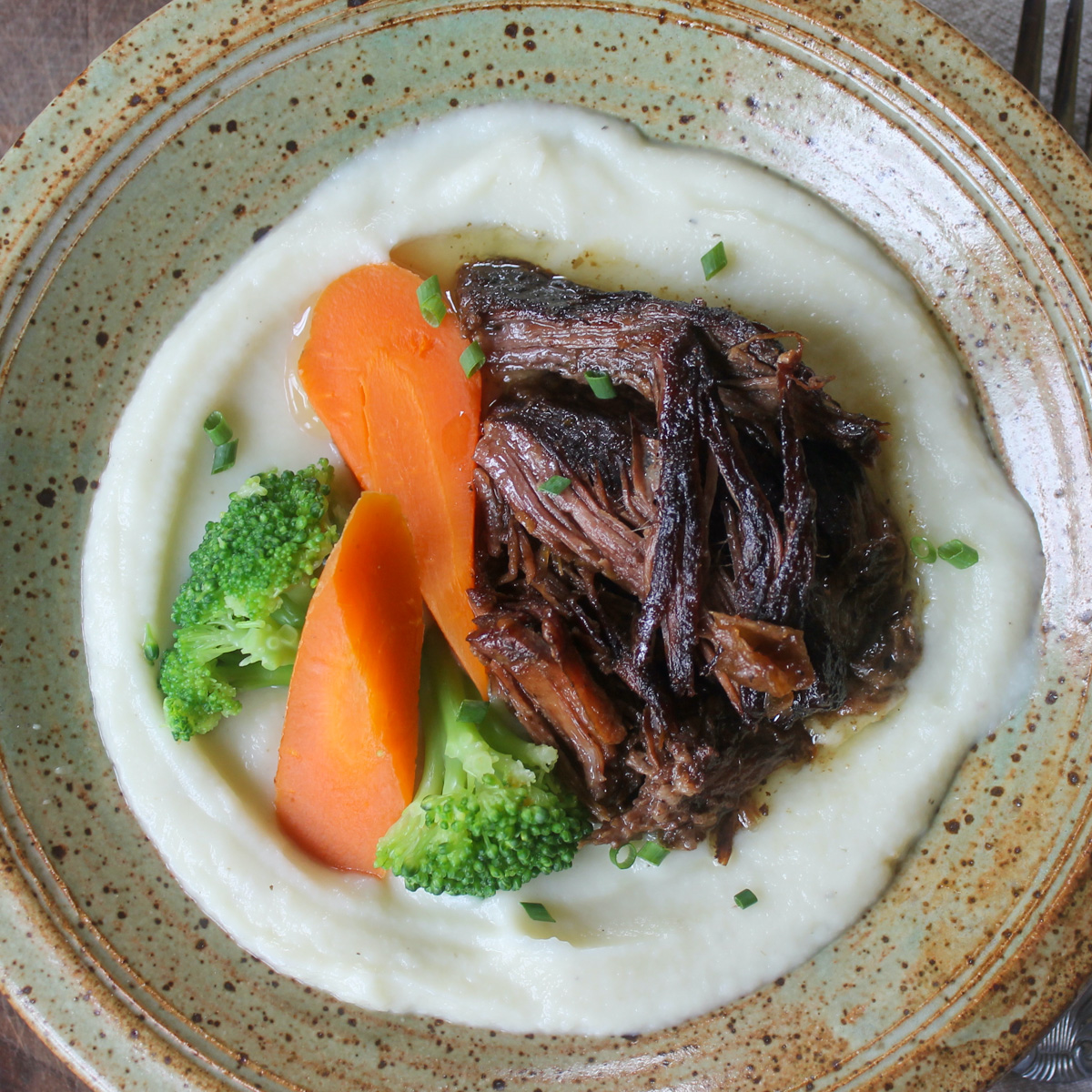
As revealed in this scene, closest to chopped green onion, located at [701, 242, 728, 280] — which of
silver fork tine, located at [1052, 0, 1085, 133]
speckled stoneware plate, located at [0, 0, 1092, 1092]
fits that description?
speckled stoneware plate, located at [0, 0, 1092, 1092]

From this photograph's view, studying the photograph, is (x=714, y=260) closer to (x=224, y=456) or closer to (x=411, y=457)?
(x=411, y=457)

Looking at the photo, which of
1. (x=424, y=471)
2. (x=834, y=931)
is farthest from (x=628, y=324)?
(x=834, y=931)

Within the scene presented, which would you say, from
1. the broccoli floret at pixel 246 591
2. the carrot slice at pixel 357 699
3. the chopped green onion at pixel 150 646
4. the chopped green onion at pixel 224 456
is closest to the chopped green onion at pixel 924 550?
the carrot slice at pixel 357 699

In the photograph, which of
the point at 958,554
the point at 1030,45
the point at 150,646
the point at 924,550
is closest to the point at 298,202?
the point at 150,646

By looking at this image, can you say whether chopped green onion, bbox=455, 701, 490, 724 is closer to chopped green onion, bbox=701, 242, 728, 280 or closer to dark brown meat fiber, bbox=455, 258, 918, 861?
dark brown meat fiber, bbox=455, 258, 918, 861

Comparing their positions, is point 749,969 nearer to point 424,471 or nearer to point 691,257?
point 424,471

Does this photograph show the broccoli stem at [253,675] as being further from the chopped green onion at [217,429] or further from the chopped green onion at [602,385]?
the chopped green onion at [602,385]

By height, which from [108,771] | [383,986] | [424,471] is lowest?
[383,986]
